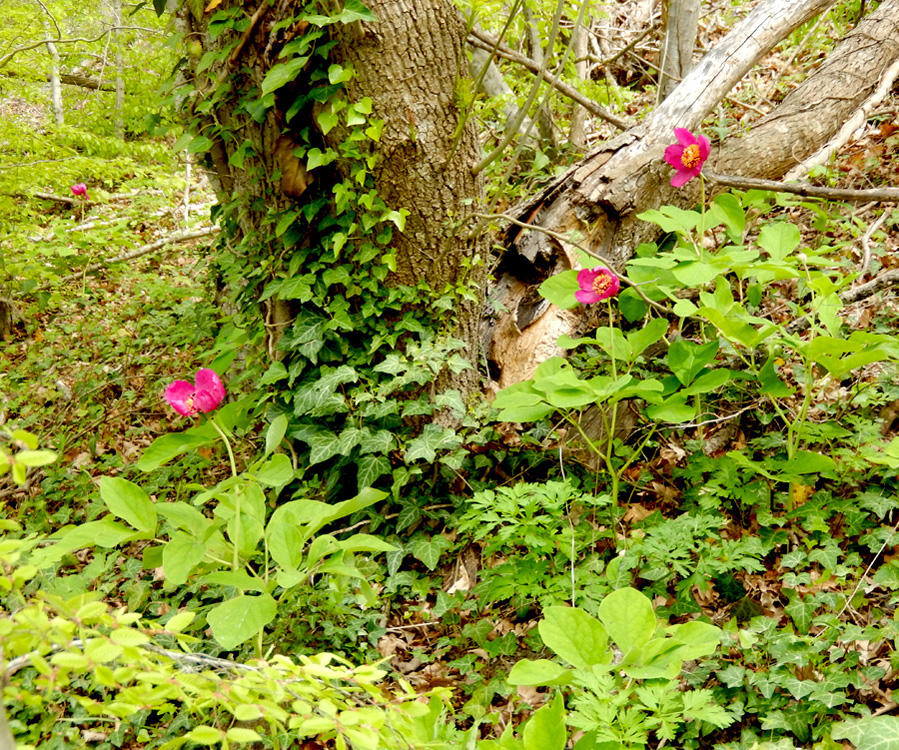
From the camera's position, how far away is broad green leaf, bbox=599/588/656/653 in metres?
1.47

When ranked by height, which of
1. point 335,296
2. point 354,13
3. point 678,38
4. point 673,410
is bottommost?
point 673,410

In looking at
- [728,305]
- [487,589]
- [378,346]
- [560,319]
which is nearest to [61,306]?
[378,346]

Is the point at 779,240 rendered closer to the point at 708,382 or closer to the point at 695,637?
the point at 708,382

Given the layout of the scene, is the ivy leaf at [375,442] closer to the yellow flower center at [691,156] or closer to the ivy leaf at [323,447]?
the ivy leaf at [323,447]

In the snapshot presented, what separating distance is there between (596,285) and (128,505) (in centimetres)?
168

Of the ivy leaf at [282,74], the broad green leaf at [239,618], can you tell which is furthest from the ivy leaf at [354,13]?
the broad green leaf at [239,618]

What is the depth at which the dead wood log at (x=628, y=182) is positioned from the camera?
3062 millimetres

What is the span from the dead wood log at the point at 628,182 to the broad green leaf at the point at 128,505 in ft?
5.63

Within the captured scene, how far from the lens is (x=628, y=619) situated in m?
1.49

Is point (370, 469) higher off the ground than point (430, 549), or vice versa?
point (370, 469)

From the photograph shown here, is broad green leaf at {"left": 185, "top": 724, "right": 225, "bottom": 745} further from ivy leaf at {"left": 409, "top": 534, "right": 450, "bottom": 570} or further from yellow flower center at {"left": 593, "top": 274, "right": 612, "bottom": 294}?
yellow flower center at {"left": 593, "top": 274, "right": 612, "bottom": 294}

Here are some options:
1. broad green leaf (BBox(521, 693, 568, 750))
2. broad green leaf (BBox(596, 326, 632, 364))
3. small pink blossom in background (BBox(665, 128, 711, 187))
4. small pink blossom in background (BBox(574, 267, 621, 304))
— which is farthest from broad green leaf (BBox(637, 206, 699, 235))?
broad green leaf (BBox(521, 693, 568, 750))

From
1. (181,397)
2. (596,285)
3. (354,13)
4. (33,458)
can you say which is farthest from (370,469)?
(33,458)

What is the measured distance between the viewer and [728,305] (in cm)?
227
